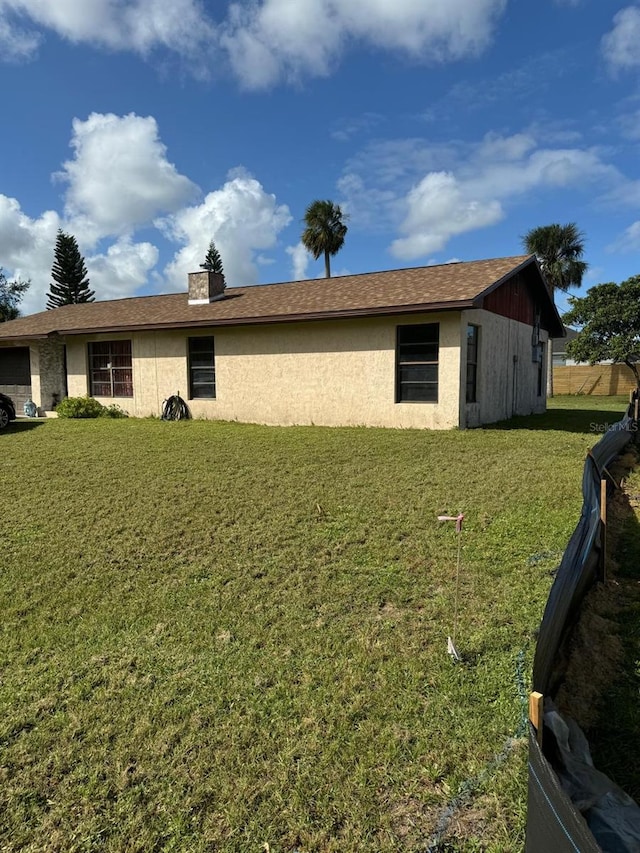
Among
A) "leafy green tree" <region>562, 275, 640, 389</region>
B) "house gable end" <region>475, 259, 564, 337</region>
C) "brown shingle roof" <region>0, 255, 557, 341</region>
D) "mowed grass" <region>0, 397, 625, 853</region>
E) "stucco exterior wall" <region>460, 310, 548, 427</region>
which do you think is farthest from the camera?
"leafy green tree" <region>562, 275, 640, 389</region>

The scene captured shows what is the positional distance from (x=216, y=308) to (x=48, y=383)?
6.20m

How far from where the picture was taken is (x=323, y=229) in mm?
35438

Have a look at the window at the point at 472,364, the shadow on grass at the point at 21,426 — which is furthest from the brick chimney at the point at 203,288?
the window at the point at 472,364

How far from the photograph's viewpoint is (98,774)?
101 inches

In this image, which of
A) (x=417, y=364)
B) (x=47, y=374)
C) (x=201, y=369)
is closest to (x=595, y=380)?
(x=417, y=364)

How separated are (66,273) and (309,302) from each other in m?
43.0

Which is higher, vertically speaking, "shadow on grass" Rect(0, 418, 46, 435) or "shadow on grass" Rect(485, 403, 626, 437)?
"shadow on grass" Rect(0, 418, 46, 435)

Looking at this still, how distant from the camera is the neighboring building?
39.2ft

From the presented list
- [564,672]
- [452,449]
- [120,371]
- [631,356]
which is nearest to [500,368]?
[452,449]

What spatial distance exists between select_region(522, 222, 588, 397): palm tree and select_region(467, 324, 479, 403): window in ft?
61.8

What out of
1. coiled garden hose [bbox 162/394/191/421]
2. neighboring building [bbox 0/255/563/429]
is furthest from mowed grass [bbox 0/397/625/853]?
coiled garden hose [bbox 162/394/191/421]

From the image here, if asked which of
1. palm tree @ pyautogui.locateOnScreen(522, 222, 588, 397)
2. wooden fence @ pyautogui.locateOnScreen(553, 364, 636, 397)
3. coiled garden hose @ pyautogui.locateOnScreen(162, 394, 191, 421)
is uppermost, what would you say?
palm tree @ pyautogui.locateOnScreen(522, 222, 588, 397)

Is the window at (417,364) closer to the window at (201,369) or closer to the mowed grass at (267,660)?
the mowed grass at (267,660)

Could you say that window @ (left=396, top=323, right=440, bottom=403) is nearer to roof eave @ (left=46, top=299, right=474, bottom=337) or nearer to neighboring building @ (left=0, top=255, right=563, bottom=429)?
neighboring building @ (left=0, top=255, right=563, bottom=429)
